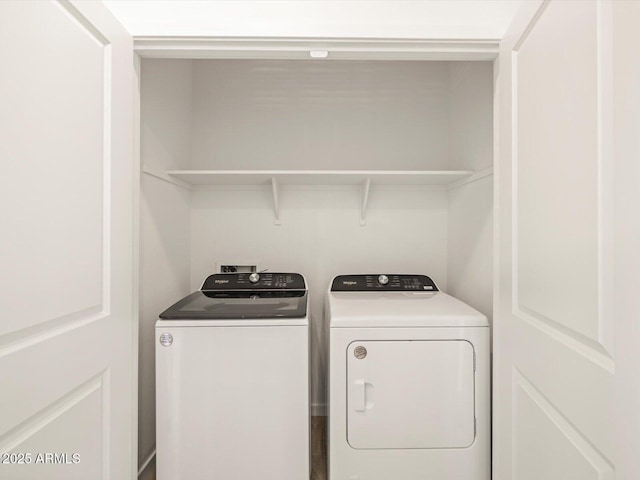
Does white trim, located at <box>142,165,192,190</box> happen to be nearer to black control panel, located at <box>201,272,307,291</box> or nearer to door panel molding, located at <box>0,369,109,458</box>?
black control panel, located at <box>201,272,307,291</box>

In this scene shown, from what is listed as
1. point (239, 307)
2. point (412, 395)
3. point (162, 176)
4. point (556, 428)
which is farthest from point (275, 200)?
point (556, 428)

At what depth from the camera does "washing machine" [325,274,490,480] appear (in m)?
1.49

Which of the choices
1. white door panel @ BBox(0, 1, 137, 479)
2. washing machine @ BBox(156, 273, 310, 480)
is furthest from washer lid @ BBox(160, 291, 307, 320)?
white door panel @ BBox(0, 1, 137, 479)

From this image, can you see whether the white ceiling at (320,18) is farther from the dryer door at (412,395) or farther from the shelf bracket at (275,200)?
the dryer door at (412,395)

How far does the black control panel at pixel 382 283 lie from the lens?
2.17 metres

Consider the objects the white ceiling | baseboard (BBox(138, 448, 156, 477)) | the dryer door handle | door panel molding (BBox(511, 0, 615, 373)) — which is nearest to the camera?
door panel molding (BBox(511, 0, 615, 373))

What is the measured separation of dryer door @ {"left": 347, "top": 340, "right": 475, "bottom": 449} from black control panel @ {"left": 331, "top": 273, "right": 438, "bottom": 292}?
0.67m

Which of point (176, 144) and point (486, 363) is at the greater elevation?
point (176, 144)

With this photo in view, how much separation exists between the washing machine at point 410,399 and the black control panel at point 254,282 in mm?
663

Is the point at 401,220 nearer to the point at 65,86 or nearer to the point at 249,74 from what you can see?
the point at 249,74

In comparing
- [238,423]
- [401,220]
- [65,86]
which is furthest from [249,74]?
[238,423]

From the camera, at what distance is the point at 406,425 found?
1495mm

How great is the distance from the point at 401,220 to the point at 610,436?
181 centimetres

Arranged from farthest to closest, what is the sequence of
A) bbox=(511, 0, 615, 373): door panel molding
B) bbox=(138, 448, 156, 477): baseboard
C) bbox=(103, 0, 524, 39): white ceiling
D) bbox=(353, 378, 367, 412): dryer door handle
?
bbox=(138, 448, 156, 477): baseboard
bbox=(353, 378, 367, 412): dryer door handle
bbox=(103, 0, 524, 39): white ceiling
bbox=(511, 0, 615, 373): door panel molding
